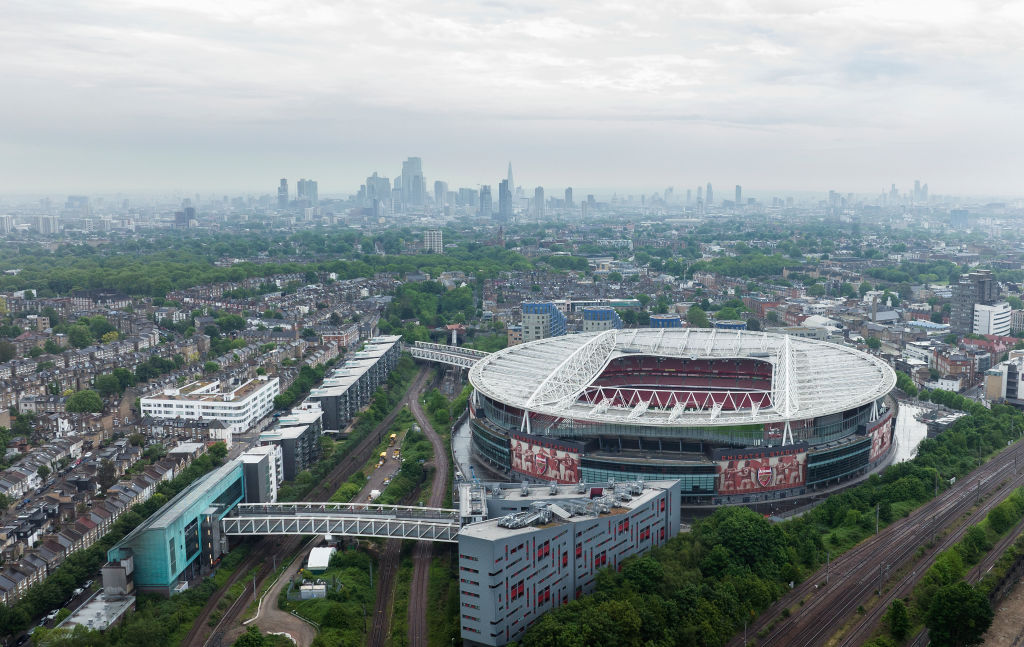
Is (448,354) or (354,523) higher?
(448,354)

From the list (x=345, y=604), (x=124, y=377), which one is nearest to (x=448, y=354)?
(x=124, y=377)

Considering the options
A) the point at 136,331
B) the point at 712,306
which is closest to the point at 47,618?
the point at 136,331

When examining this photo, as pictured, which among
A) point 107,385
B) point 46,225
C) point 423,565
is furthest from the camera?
point 46,225

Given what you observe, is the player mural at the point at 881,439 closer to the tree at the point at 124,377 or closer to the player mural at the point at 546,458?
the player mural at the point at 546,458

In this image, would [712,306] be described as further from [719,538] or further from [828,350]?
[719,538]

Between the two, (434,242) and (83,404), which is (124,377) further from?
(434,242)

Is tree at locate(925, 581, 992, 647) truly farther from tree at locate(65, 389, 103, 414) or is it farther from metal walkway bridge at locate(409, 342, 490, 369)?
tree at locate(65, 389, 103, 414)

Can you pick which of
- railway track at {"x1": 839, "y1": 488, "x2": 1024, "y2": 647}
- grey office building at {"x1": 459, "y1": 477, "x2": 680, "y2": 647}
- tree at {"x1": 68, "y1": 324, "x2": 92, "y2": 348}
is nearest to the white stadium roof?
grey office building at {"x1": 459, "y1": 477, "x2": 680, "y2": 647}
